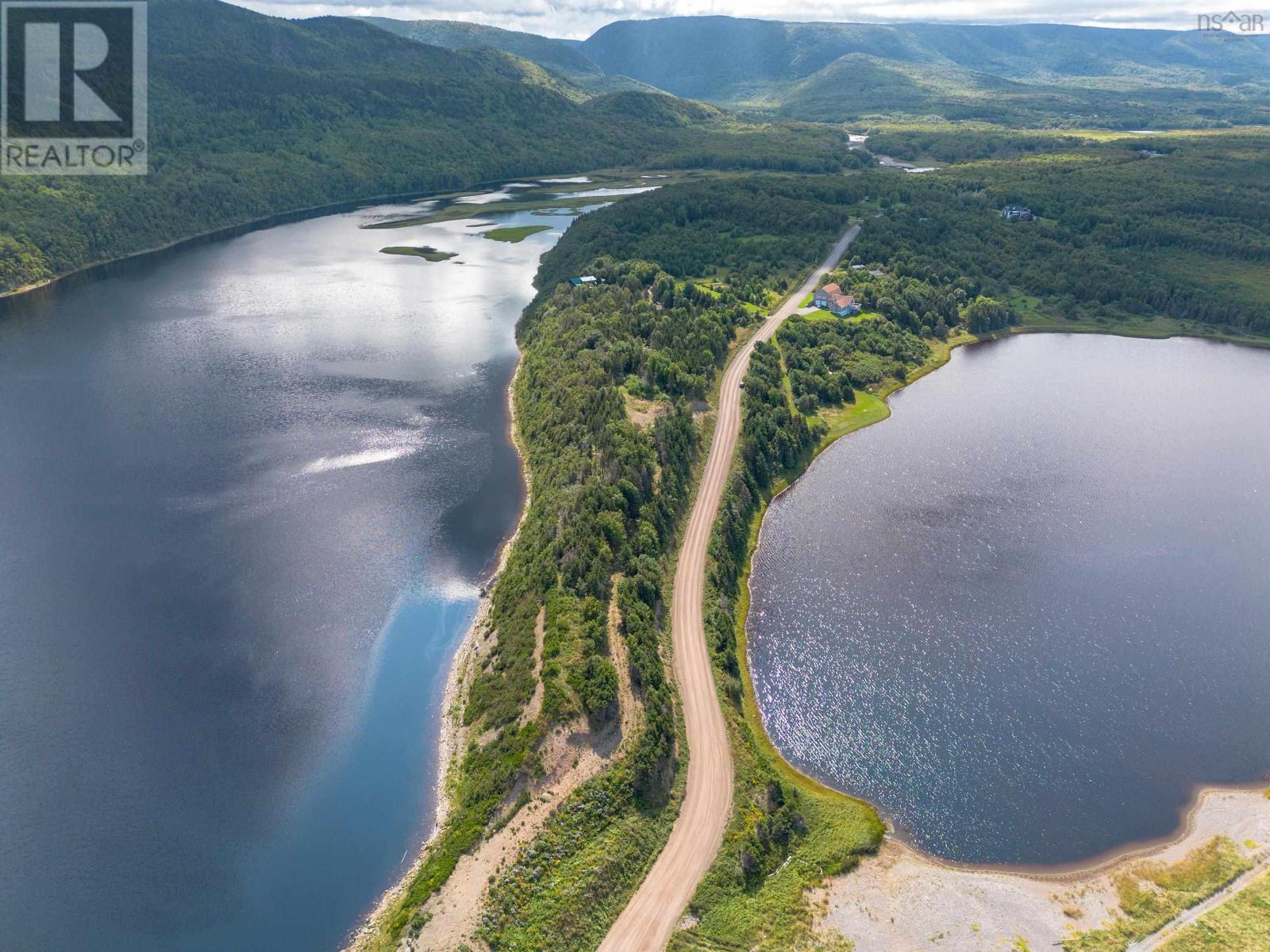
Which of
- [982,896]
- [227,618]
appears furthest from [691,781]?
[227,618]

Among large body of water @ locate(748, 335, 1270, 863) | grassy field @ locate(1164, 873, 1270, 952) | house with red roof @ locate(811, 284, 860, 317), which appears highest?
house with red roof @ locate(811, 284, 860, 317)

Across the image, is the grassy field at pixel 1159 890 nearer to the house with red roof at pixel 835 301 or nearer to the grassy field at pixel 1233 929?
the grassy field at pixel 1233 929

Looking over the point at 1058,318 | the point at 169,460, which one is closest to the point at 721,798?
the point at 169,460

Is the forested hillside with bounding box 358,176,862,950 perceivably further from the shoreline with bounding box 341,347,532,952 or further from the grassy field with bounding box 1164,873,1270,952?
the grassy field with bounding box 1164,873,1270,952

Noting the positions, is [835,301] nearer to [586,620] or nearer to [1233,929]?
[586,620]

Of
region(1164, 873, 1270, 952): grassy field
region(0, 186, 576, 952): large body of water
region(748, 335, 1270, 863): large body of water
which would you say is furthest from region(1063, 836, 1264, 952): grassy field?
region(0, 186, 576, 952): large body of water

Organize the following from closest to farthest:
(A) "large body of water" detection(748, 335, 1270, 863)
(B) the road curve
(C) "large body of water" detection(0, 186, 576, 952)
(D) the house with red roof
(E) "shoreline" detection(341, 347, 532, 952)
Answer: (B) the road curve
(E) "shoreline" detection(341, 347, 532, 952)
(C) "large body of water" detection(0, 186, 576, 952)
(A) "large body of water" detection(748, 335, 1270, 863)
(D) the house with red roof

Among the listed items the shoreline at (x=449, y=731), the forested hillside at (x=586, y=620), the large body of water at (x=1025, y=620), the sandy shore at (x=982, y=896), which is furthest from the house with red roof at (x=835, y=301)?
the sandy shore at (x=982, y=896)

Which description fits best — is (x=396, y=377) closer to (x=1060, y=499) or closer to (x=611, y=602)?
(x=611, y=602)
